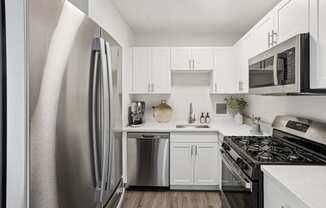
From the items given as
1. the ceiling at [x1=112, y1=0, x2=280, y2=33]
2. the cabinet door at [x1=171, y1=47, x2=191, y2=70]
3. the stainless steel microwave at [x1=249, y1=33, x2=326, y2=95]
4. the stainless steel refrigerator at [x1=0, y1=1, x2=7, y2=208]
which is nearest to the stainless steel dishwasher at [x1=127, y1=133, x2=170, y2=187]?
the cabinet door at [x1=171, y1=47, x2=191, y2=70]

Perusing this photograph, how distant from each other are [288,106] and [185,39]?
7.89 feet

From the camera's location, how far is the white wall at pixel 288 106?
217 cm

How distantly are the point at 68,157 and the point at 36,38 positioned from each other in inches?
17.5

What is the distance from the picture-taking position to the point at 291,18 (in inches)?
76.5

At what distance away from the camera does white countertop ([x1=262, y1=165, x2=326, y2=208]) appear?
113cm

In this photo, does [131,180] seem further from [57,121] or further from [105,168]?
[57,121]

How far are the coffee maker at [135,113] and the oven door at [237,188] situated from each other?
188 cm

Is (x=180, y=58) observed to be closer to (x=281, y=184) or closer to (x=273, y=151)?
(x=273, y=151)

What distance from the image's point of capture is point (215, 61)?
4242mm

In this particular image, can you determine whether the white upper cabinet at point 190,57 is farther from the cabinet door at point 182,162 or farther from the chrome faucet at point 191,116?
the cabinet door at point 182,162

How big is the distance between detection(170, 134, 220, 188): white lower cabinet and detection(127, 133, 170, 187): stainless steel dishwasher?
0.10 meters

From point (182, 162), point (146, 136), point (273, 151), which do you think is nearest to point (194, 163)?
point (182, 162)

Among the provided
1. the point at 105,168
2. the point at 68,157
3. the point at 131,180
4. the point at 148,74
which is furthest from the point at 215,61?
the point at 68,157

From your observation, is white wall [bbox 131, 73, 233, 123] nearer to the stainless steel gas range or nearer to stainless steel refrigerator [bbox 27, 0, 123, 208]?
the stainless steel gas range
